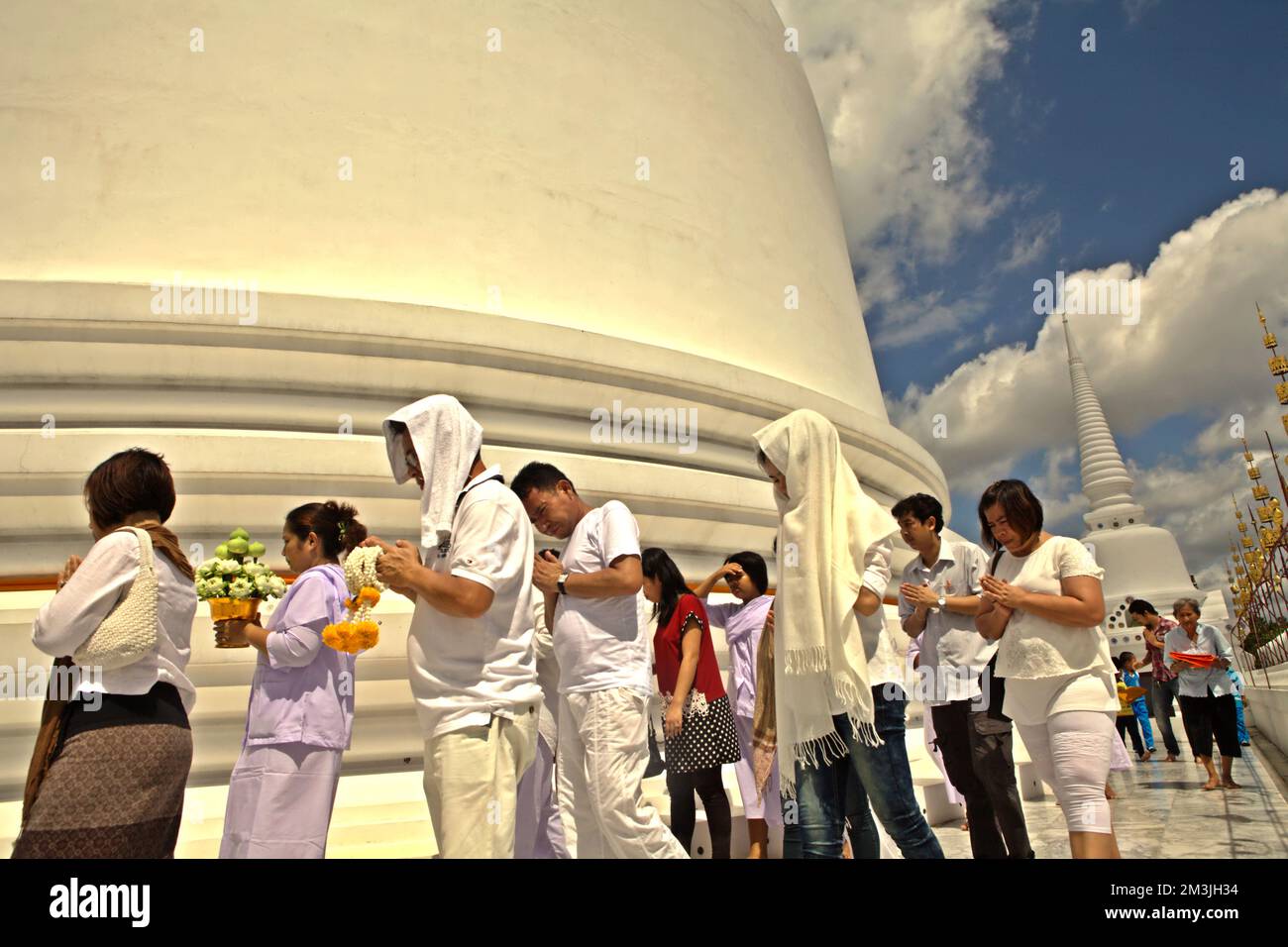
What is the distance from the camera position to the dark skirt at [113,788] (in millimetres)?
2082

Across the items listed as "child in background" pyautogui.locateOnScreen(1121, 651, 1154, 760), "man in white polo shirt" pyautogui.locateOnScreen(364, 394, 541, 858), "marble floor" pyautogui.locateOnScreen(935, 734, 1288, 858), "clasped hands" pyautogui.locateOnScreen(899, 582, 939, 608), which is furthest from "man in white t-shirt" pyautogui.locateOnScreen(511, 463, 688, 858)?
"child in background" pyautogui.locateOnScreen(1121, 651, 1154, 760)

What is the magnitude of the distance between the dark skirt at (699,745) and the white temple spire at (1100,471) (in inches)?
967

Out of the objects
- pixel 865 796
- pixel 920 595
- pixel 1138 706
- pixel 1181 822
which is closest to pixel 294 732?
pixel 865 796

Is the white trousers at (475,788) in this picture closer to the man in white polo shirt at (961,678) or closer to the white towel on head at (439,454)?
the white towel on head at (439,454)

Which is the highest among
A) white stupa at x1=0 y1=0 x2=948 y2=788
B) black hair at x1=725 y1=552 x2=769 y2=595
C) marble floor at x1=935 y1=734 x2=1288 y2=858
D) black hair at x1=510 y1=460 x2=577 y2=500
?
white stupa at x1=0 y1=0 x2=948 y2=788

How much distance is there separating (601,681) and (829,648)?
2.12 ft

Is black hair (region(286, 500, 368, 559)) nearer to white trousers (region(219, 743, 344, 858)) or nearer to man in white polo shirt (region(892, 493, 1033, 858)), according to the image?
white trousers (region(219, 743, 344, 858))

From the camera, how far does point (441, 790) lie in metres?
2.27

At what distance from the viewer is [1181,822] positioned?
4855mm

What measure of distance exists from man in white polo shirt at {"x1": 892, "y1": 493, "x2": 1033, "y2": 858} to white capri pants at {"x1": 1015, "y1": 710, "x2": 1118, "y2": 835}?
317 millimetres

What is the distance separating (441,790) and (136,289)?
11.1 ft

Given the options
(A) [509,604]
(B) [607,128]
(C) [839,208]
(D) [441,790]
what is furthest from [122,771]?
(C) [839,208]

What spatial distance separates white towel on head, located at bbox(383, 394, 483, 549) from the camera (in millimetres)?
2479

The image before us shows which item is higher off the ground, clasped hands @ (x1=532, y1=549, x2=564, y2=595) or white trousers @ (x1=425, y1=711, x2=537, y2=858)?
clasped hands @ (x1=532, y1=549, x2=564, y2=595)
